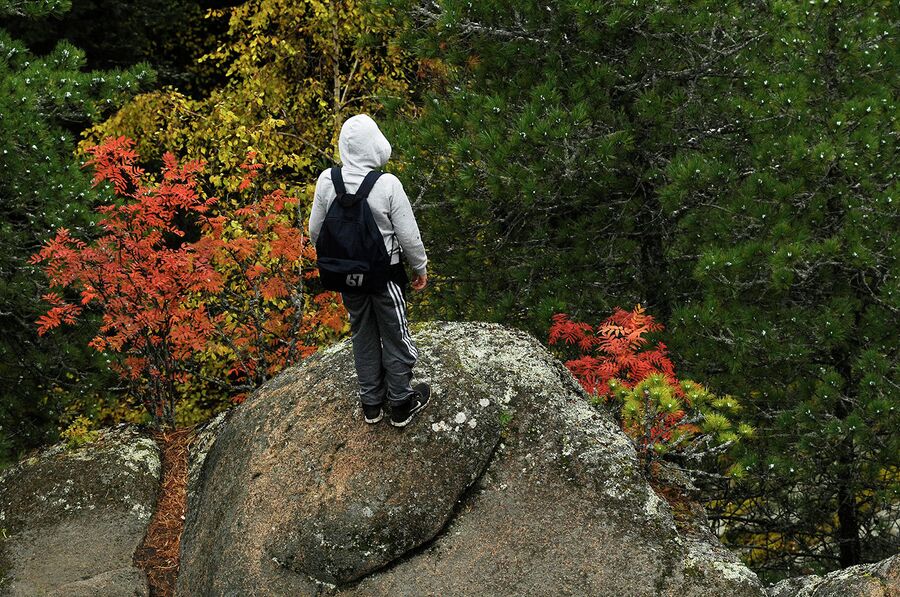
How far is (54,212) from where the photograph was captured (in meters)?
7.84

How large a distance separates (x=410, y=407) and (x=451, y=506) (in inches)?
24.1

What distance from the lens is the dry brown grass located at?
5.35m

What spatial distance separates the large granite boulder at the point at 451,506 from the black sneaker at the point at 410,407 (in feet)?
0.17

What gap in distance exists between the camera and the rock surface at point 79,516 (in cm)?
536

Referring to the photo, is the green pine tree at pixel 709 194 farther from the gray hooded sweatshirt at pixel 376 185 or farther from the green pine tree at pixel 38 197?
the gray hooded sweatshirt at pixel 376 185

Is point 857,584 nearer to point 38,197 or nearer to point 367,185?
point 367,185

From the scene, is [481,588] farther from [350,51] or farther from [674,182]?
[350,51]

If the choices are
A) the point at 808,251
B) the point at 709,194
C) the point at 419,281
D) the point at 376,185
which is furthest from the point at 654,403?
the point at 709,194

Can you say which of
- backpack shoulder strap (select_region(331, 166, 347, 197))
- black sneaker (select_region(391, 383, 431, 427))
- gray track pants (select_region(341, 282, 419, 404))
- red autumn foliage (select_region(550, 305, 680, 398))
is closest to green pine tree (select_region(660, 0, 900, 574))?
red autumn foliage (select_region(550, 305, 680, 398))

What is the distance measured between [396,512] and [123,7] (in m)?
10.7

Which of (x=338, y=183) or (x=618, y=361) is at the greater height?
(x=338, y=183)

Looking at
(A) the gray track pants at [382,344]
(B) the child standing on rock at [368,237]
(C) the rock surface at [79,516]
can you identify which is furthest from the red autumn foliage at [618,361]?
(C) the rock surface at [79,516]

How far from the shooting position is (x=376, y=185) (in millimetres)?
4344

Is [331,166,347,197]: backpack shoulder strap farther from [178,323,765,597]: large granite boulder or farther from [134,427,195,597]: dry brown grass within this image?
[134,427,195,597]: dry brown grass
